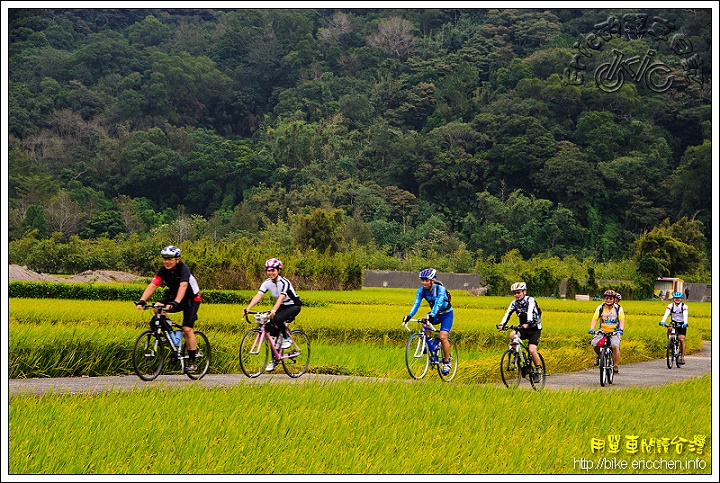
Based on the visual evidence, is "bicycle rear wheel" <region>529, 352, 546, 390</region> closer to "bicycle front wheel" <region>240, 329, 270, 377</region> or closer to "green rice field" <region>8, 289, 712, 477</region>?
"green rice field" <region>8, 289, 712, 477</region>

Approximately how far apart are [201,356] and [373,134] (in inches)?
3046

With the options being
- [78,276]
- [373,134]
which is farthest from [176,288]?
[373,134]

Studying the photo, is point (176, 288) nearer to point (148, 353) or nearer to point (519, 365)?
point (148, 353)

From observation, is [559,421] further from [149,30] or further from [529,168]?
[149,30]

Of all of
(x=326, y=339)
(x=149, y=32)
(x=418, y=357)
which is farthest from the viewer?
(x=149, y=32)

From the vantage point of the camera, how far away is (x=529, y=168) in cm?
8056

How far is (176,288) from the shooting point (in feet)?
36.1

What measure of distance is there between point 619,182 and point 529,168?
322 inches

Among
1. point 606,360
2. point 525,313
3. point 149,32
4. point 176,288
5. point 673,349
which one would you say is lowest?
point 673,349

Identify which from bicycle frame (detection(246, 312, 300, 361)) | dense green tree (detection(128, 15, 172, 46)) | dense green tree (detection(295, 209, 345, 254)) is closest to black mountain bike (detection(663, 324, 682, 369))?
bicycle frame (detection(246, 312, 300, 361))

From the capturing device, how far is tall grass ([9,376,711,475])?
7309 mm

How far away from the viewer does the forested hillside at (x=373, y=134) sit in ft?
233

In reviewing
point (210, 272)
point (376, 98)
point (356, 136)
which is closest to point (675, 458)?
point (210, 272)

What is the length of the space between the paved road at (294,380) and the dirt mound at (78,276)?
82.4 ft
